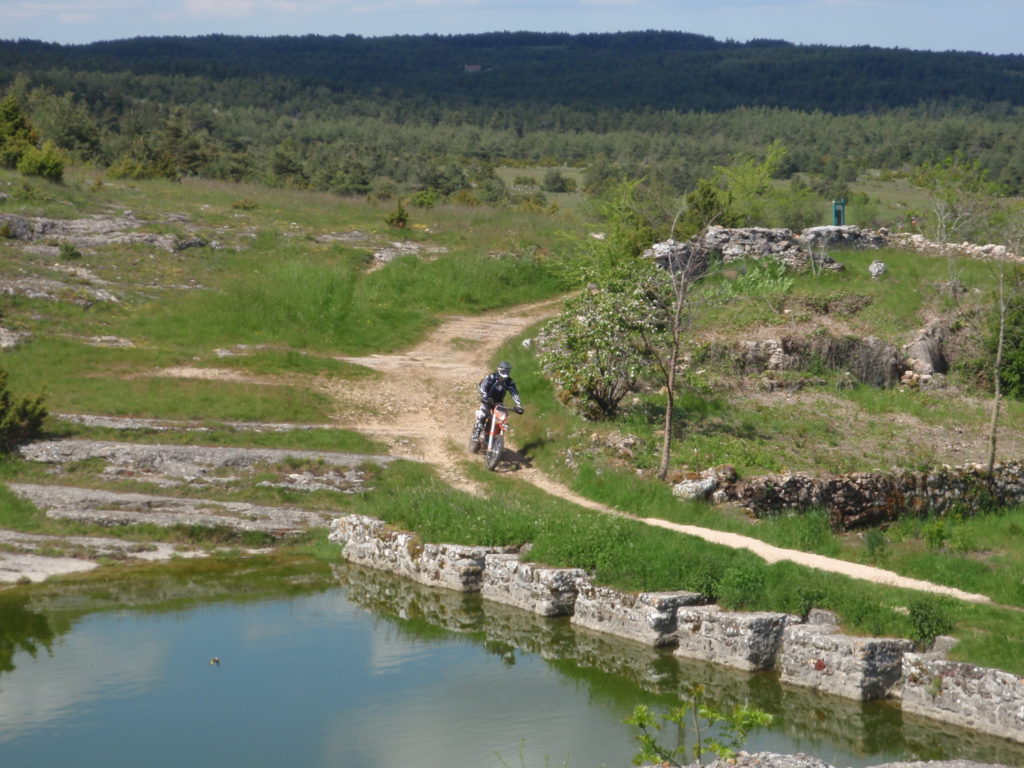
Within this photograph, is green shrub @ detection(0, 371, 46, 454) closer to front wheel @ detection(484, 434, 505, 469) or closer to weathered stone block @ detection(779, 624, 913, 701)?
front wheel @ detection(484, 434, 505, 469)

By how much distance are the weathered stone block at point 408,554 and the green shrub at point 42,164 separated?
27.1 m

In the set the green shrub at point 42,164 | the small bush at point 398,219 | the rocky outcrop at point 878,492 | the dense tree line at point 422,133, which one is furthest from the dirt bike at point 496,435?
the green shrub at point 42,164

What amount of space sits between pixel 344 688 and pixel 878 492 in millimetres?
11403

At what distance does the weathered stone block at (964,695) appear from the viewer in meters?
14.0

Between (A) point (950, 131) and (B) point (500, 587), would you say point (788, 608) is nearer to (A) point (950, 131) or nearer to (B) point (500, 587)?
(B) point (500, 587)

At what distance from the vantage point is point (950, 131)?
126 meters

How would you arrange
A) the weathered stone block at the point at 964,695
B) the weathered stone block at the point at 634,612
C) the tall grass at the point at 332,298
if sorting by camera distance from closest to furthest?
the weathered stone block at the point at 964,695 < the weathered stone block at the point at 634,612 < the tall grass at the point at 332,298

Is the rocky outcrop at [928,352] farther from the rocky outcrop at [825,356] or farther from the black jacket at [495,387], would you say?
the black jacket at [495,387]

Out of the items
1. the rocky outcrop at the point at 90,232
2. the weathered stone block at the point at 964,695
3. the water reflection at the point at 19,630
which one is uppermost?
the rocky outcrop at the point at 90,232

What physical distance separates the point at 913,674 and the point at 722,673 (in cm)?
258

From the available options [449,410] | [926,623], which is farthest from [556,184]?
[926,623]

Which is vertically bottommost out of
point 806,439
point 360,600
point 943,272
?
point 360,600

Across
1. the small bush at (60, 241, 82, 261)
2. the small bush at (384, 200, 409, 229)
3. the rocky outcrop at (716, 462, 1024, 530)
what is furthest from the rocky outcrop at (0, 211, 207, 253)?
the rocky outcrop at (716, 462, 1024, 530)

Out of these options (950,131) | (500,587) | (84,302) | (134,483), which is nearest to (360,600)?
(500,587)
